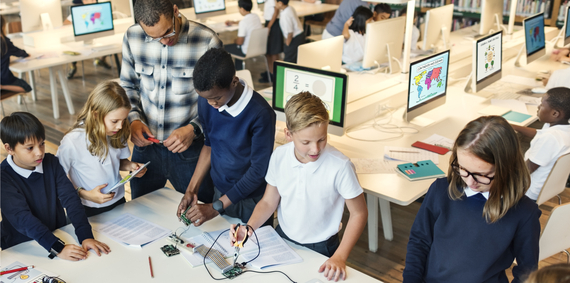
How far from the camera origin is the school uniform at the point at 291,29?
6.14m

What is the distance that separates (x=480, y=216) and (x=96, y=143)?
1.61 meters

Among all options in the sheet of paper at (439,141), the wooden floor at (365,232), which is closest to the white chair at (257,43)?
the wooden floor at (365,232)

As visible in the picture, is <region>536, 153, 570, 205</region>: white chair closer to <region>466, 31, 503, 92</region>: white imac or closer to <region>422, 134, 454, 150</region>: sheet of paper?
<region>422, 134, 454, 150</region>: sheet of paper

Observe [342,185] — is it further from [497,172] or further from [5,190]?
[5,190]

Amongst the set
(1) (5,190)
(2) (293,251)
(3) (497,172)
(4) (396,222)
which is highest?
(3) (497,172)

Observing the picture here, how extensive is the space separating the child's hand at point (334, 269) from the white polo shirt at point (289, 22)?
15.5 ft

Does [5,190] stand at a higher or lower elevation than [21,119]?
lower

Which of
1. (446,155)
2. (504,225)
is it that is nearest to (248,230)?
(504,225)

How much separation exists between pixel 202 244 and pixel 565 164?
2.01m

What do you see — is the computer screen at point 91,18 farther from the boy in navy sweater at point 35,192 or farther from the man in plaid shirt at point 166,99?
the boy in navy sweater at point 35,192

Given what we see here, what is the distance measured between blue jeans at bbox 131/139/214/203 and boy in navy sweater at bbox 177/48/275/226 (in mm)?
200

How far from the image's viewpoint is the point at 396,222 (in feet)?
11.2

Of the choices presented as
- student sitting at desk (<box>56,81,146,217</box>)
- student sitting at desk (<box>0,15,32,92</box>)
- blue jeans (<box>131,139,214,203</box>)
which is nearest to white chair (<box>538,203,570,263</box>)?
blue jeans (<box>131,139,214,203</box>)

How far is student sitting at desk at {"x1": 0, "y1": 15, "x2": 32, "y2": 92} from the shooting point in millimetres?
4523
